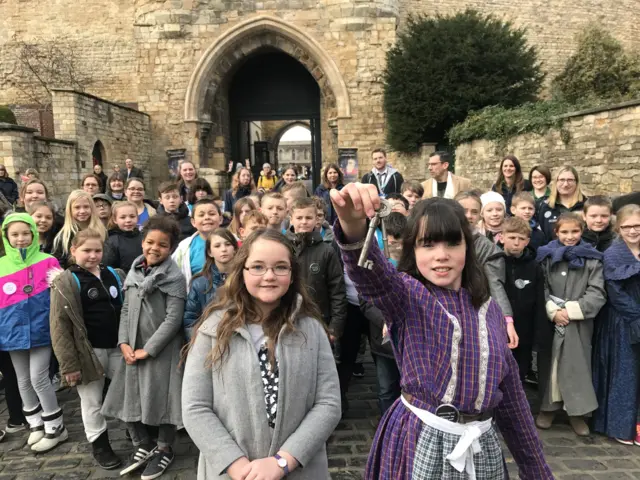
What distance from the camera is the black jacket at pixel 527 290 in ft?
11.0

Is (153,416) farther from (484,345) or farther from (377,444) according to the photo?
(484,345)

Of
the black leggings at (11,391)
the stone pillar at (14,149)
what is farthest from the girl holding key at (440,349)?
the stone pillar at (14,149)

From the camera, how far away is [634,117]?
717 centimetres

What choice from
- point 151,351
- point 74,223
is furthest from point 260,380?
point 74,223

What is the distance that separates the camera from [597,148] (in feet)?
26.0

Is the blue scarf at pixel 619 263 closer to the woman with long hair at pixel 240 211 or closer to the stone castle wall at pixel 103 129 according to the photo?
the woman with long hair at pixel 240 211

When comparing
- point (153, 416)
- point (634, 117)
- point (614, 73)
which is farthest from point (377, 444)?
point (614, 73)

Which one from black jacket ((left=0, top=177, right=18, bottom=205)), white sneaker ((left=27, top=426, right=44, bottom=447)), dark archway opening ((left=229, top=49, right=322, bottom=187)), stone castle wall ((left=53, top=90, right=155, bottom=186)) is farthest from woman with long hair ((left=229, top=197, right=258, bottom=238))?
dark archway opening ((left=229, top=49, right=322, bottom=187))

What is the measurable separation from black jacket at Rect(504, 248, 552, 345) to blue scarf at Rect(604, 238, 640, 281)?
0.44m

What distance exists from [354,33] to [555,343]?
12.2 metres

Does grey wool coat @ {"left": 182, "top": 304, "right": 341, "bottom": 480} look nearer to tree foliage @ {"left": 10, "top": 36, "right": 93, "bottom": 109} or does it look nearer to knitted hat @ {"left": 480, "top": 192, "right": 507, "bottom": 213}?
knitted hat @ {"left": 480, "top": 192, "right": 507, "bottom": 213}

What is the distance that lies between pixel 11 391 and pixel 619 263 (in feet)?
14.9

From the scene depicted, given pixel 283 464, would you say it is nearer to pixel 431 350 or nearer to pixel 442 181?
pixel 431 350

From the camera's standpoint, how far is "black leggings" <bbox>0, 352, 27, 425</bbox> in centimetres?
332
